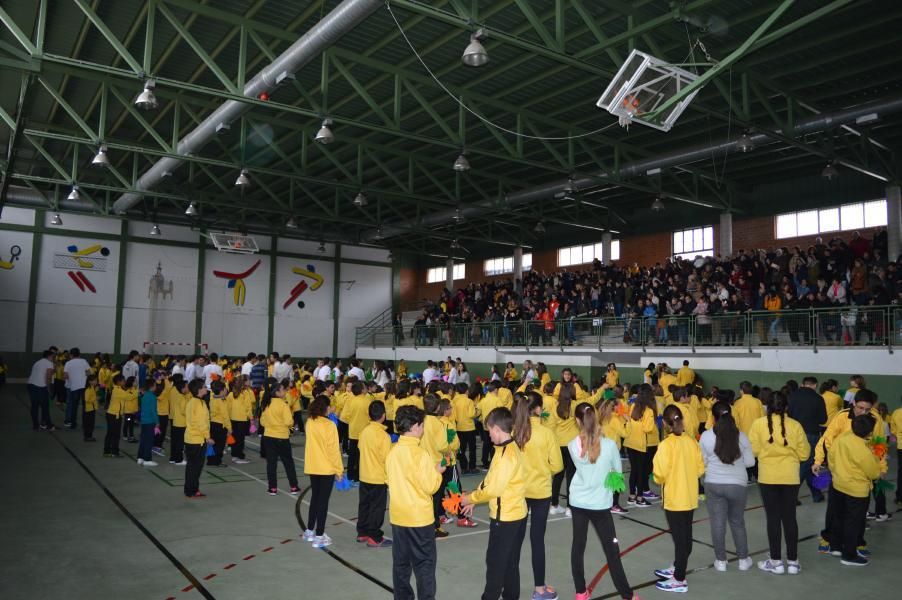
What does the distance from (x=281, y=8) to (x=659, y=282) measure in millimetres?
15467

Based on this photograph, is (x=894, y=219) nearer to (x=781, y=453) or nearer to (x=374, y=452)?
(x=781, y=453)

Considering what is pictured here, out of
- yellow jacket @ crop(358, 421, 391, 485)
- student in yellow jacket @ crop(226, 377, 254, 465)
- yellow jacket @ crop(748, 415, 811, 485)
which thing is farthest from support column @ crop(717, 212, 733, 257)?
yellow jacket @ crop(358, 421, 391, 485)

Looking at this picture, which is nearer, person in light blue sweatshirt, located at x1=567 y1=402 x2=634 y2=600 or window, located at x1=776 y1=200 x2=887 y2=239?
person in light blue sweatshirt, located at x1=567 y1=402 x2=634 y2=600

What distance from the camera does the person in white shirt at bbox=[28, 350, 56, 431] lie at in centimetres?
1614

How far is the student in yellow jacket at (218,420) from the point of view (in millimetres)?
11641

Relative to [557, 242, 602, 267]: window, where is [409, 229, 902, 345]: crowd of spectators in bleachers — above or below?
below

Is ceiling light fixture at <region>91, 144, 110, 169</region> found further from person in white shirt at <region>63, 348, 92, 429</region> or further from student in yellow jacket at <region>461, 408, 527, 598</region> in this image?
student in yellow jacket at <region>461, 408, 527, 598</region>

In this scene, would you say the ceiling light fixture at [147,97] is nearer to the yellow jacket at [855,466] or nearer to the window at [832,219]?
the yellow jacket at [855,466]

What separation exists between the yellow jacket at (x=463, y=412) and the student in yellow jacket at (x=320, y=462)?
396 centimetres

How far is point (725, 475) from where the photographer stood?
6.39 m

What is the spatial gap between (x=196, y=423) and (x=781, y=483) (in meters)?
7.92

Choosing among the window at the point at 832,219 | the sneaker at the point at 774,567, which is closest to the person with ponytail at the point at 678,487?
the sneaker at the point at 774,567

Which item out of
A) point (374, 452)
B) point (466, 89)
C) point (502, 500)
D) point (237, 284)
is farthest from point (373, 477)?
point (237, 284)

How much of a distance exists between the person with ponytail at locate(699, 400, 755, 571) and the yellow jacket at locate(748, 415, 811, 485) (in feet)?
0.77
